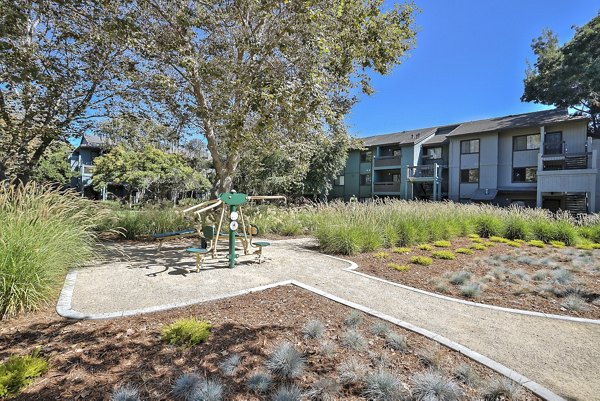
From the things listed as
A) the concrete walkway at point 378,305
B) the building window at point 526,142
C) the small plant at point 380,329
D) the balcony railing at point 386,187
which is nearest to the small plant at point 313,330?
the small plant at point 380,329

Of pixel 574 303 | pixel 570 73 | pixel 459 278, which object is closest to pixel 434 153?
pixel 570 73

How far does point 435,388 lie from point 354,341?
86 cm

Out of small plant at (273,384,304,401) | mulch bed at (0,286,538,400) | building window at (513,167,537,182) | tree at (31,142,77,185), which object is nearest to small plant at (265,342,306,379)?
mulch bed at (0,286,538,400)

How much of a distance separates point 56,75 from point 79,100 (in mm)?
1659

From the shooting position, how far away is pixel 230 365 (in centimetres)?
268

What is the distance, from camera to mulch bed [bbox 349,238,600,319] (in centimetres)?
474

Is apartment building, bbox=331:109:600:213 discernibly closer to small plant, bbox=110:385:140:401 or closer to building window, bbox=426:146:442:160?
building window, bbox=426:146:442:160

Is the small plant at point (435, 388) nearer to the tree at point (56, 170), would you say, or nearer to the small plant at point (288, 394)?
the small plant at point (288, 394)

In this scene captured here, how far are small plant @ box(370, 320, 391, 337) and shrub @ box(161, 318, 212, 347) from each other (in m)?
1.69

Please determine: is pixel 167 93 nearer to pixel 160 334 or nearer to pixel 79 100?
pixel 79 100

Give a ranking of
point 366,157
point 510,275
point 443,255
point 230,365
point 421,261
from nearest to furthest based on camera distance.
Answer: point 230,365 → point 510,275 → point 421,261 → point 443,255 → point 366,157

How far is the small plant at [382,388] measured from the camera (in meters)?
2.32

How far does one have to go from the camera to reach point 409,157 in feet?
95.8

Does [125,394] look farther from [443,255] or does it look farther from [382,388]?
[443,255]
